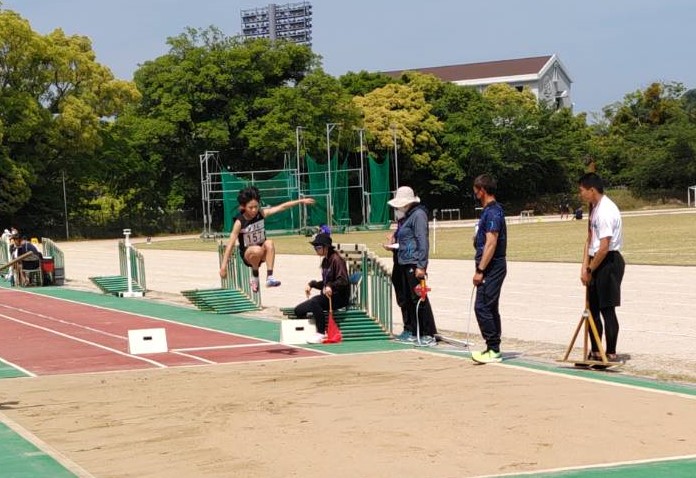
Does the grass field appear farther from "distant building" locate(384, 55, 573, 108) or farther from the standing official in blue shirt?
"distant building" locate(384, 55, 573, 108)

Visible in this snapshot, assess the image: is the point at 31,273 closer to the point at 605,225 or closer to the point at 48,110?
the point at 605,225

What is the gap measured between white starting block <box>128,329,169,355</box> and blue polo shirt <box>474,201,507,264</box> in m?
4.54

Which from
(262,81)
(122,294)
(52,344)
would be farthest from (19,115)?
(52,344)

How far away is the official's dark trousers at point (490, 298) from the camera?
11047mm

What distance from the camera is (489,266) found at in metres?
11.1

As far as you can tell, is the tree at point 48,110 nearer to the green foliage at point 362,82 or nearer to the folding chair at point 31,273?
the green foliage at point 362,82

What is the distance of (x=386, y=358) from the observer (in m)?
12.2

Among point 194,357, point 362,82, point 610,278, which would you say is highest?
point 362,82

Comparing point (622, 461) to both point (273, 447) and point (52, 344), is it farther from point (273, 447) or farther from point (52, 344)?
point (52, 344)

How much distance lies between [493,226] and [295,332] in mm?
3935

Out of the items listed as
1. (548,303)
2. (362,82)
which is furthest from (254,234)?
(362,82)

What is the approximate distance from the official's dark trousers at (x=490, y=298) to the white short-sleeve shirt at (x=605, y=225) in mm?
981

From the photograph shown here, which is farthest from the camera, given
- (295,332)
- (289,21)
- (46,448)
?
(289,21)

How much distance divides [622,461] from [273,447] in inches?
91.2
